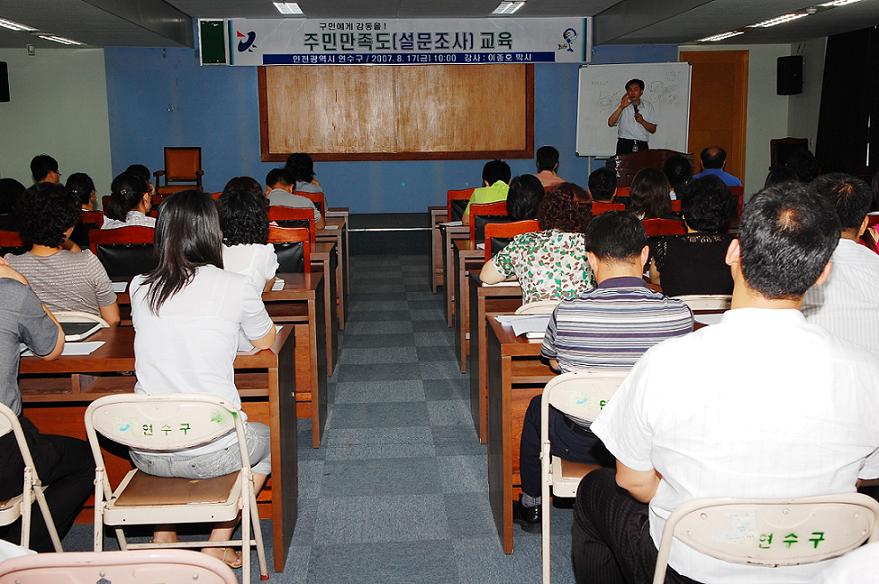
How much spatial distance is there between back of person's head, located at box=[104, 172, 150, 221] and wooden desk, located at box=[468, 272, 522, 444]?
2.39 m

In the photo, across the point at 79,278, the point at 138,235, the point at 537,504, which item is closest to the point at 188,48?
the point at 138,235

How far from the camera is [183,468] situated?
255 centimetres

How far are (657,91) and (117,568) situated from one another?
34.2ft

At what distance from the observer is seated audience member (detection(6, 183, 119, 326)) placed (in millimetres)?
3334

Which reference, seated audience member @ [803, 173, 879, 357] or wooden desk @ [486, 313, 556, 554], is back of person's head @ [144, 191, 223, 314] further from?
seated audience member @ [803, 173, 879, 357]

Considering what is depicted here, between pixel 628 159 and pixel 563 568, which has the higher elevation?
pixel 628 159

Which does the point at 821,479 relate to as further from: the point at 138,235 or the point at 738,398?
the point at 138,235

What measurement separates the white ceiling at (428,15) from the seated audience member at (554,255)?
4.72 m

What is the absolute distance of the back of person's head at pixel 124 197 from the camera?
5.43 meters

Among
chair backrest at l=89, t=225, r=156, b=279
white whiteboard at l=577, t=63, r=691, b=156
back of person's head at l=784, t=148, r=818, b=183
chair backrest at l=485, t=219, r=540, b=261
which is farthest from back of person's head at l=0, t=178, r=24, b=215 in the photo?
white whiteboard at l=577, t=63, r=691, b=156

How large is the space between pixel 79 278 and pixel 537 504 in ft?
6.68

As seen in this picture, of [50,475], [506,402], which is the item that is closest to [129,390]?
[50,475]

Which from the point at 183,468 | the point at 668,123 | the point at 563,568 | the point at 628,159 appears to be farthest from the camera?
the point at 668,123

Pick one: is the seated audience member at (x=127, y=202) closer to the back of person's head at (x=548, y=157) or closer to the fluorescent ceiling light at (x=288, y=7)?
the back of person's head at (x=548, y=157)
